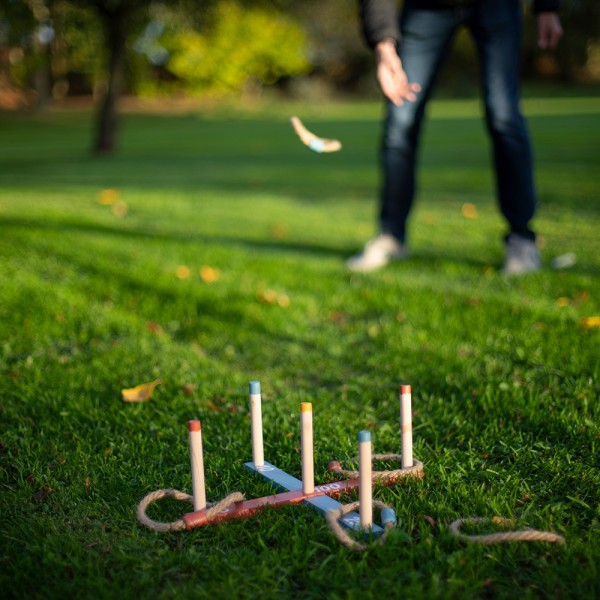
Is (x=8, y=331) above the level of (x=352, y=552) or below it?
below

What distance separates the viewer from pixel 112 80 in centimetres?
1825

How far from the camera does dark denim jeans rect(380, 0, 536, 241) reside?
486cm

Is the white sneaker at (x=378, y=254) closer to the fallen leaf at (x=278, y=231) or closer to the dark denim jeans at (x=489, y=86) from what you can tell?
the dark denim jeans at (x=489, y=86)

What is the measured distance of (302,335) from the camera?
4008 mm

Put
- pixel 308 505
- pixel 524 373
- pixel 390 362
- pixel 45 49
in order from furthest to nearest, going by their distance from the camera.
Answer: pixel 45 49, pixel 390 362, pixel 524 373, pixel 308 505

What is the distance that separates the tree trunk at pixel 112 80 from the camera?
1770cm

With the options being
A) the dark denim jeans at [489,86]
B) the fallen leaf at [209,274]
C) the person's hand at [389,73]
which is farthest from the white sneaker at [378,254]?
the person's hand at [389,73]

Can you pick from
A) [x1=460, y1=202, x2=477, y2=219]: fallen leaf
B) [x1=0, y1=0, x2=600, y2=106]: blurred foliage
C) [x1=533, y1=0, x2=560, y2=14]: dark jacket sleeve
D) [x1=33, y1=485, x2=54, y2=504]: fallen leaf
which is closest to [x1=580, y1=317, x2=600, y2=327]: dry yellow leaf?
[x1=533, y1=0, x2=560, y2=14]: dark jacket sleeve

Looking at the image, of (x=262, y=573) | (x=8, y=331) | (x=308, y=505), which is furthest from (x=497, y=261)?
(x=262, y=573)

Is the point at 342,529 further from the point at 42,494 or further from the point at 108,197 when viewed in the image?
the point at 108,197

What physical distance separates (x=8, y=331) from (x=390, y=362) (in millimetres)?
1917

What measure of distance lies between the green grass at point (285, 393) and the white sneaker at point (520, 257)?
4.2 inches

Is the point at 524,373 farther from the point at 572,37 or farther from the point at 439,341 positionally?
the point at 572,37

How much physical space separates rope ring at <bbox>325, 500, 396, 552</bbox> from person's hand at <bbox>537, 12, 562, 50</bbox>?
3.85m
